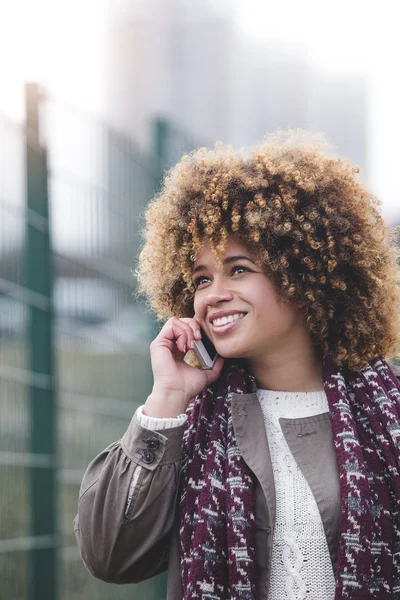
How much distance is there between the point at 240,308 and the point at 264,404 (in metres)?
0.36

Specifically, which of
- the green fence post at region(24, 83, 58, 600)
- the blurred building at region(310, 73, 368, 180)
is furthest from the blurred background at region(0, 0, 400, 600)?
the blurred building at region(310, 73, 368, 180)

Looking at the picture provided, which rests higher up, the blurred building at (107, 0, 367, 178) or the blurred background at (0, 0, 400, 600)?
the blurred building at (107, 0, 367, 178)

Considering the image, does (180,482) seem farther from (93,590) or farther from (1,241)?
(93,590)

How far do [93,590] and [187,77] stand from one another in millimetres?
10747

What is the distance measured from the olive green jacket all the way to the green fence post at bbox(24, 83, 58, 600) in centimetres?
125

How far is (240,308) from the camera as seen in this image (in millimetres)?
2469

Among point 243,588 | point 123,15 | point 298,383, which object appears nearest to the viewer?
point 243,588

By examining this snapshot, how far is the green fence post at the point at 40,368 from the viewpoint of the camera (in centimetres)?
361

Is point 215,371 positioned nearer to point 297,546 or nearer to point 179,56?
point 297,546

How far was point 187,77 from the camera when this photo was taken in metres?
13.4

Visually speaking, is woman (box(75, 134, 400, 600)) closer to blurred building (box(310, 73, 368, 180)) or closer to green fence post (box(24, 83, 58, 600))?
green fence post (box(24, 83, 58, 600))

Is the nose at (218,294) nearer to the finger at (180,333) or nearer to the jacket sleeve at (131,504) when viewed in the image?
the finger at (180,333)

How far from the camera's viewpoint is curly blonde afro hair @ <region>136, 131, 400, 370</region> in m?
2.55

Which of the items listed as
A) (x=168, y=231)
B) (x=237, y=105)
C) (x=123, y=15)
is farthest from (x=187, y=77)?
(x=168, y=231)
